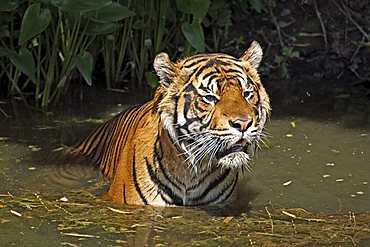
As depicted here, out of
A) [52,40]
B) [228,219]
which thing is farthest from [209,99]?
[52,40]

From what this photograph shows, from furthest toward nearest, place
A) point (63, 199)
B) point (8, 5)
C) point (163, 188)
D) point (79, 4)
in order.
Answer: point (8, 5) → point (79, 4) → point (63, 199) → point (163, 188)

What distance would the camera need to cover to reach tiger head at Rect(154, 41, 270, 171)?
4160 millimetres

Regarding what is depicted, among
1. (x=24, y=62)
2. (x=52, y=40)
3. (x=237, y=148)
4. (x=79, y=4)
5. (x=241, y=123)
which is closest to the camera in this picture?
(x=241, y=123)

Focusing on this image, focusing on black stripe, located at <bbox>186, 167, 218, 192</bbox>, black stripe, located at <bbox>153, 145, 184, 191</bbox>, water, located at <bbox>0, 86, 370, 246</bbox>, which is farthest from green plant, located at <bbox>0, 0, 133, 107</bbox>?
black stripe, located at <bbox>186, 167, 218, 192</bbox>

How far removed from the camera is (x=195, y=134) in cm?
430

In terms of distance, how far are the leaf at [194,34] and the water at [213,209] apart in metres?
0.66

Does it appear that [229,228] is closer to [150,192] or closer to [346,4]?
[150,192]

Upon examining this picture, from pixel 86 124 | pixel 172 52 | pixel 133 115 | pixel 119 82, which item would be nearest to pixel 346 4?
pixel 172 52

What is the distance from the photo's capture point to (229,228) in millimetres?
4246

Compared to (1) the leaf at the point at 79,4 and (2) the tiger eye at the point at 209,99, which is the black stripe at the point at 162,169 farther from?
(1) the leaf at the point at 79,4

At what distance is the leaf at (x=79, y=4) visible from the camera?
18.2 feet

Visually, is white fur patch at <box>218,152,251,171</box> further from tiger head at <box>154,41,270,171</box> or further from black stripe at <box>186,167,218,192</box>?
black stripe at <box>186,167,218,192</box>

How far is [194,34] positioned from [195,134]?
2.11m

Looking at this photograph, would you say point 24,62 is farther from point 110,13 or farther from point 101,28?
point 110,13
